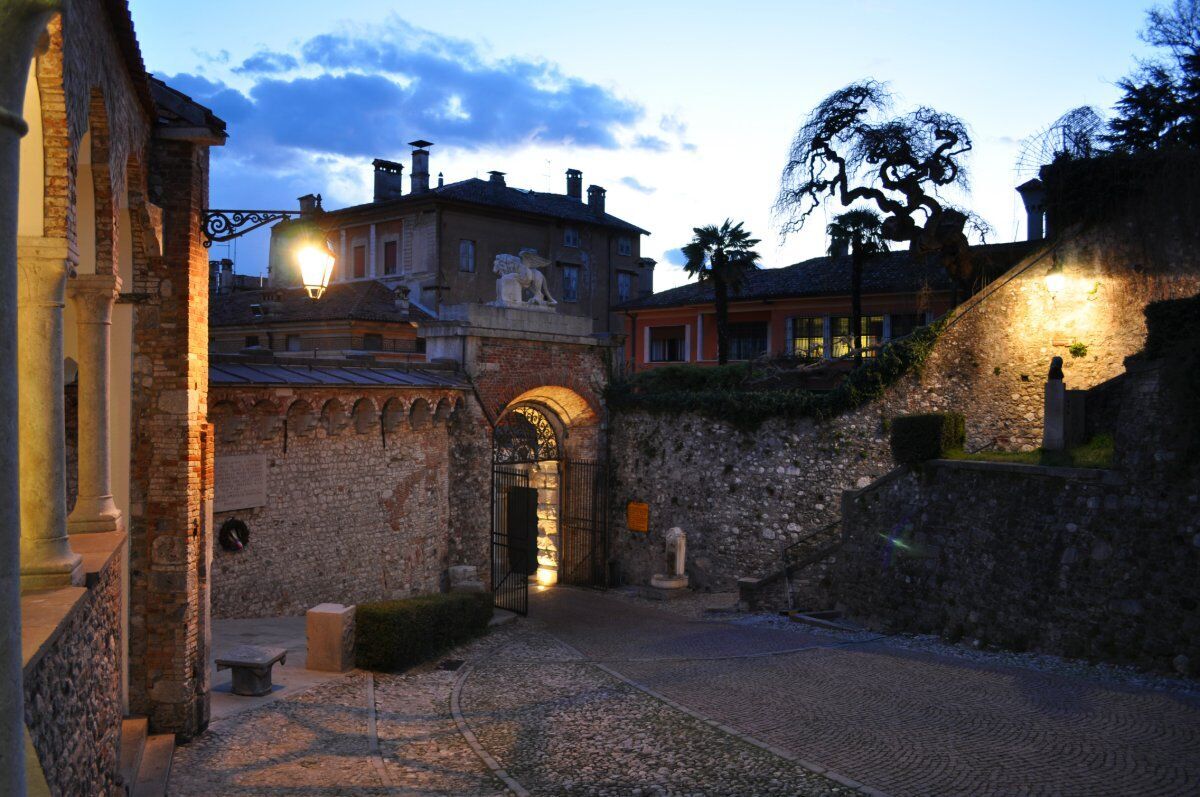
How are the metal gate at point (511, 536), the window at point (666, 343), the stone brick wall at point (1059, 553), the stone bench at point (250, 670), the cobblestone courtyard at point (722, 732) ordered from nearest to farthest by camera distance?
the cobblestone courtyard at point (722, 732) → the stone bench at point (250, 670) → the stone brick wall at point (1059, 553) → the metal gate at point (511, 536) → the window at point (666, 343)

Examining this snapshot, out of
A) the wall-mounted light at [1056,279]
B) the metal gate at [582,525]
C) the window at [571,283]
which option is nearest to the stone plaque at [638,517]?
the metal gate at [582,525]

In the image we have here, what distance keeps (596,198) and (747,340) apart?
12.4 meters

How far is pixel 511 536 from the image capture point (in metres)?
21.8

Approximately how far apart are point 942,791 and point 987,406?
41.3ft

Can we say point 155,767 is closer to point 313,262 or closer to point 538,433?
point 313,262

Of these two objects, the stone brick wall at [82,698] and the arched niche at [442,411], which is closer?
the stone brick wall at [82,698]

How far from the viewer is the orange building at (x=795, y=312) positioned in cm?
2816

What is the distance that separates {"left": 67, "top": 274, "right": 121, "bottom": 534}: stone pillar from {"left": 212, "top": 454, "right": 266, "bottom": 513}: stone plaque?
20.4 ft

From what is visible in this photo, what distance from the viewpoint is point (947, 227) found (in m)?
21.7

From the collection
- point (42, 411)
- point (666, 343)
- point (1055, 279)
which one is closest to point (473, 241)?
point (666, 343)

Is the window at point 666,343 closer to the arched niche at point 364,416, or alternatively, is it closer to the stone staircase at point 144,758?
the arched niche at point 364,416

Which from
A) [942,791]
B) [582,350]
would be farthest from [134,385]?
[582,350]

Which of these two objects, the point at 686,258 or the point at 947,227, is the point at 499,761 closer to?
the point at 947,227

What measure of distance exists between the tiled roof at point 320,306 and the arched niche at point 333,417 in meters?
13.9
